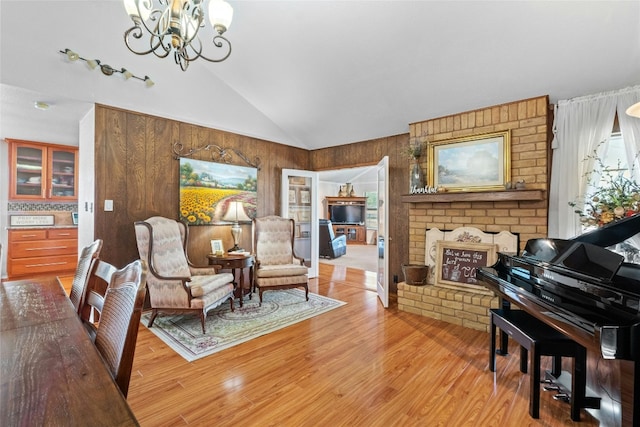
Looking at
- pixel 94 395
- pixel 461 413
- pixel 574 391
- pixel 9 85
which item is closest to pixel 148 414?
pixel 94 395

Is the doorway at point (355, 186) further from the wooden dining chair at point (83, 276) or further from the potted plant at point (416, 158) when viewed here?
the wooden dining chair at point (83, 276)

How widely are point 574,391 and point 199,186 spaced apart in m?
4.21

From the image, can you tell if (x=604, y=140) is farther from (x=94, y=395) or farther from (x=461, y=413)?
(x=94, y=395)

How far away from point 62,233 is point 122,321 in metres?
5.78

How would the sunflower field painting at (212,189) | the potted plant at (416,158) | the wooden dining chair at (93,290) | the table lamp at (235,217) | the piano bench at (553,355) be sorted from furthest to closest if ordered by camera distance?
the table lamp at (235,217), the sunflower field painting at (212,189), the potted plant at (416,158), the piano bench at (553,355), the wooden dining chair at (93,290)

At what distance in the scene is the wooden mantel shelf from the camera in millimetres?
2966

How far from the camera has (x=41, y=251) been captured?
496 cm

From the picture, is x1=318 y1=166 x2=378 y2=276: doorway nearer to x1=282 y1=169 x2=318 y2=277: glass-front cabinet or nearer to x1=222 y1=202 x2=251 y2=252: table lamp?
x1=282 y1=169 x2=318 y2=277: glass-front cabinet

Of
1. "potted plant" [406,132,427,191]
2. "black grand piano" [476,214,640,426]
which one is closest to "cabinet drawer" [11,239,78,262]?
"potted plant" [406,132,427,191]

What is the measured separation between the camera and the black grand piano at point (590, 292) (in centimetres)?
125

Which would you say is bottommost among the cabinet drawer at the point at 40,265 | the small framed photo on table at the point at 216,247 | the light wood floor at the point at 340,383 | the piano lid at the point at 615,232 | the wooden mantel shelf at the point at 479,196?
the light wood floor at the point at 340,383

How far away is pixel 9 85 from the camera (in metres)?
2.71

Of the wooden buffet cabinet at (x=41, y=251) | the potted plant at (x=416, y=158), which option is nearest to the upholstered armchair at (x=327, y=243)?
the potted plant at (x=416, y=158)

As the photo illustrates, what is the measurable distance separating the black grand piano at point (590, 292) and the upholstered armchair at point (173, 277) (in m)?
2.64
